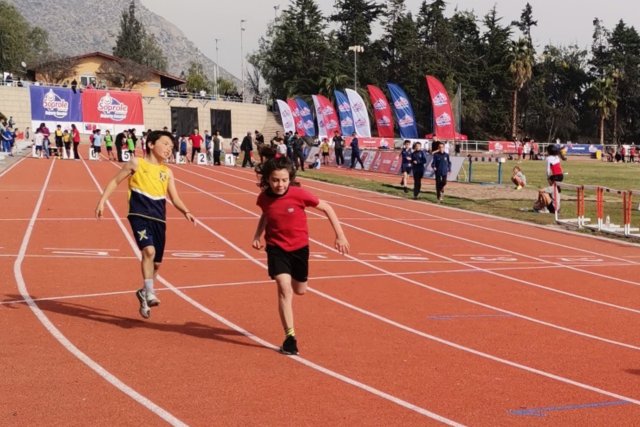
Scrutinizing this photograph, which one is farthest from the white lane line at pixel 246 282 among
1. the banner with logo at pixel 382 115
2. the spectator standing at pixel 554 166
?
the banner with logo at pixel 382 115

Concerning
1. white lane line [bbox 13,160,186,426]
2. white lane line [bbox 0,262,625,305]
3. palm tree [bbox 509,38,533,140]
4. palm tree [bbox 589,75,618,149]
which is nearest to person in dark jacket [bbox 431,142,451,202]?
white lane line [bbox 0,262,625,305]

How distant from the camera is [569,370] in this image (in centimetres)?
652

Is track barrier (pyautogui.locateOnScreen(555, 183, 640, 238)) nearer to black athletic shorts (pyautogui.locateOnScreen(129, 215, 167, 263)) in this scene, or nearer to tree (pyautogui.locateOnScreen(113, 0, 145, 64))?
black athletic shorts (pyautogui.locateOnScreen(129, 215, 167, 263))

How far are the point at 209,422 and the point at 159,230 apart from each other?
9.92ft

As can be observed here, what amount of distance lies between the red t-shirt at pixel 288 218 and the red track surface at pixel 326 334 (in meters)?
0.91

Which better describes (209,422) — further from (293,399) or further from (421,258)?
(421,258)

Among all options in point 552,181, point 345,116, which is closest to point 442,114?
point 345,116

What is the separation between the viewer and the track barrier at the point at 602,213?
54.2 ft

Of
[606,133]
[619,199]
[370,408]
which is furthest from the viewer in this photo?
[606,133]

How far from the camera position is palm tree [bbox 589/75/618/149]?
83.7 metres

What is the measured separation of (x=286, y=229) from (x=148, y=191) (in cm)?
171

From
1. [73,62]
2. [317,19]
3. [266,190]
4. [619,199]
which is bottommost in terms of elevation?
[619,199]

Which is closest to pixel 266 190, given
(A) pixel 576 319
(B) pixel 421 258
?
(A) pixel 576 319

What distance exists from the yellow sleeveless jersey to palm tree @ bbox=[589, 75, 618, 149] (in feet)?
268
